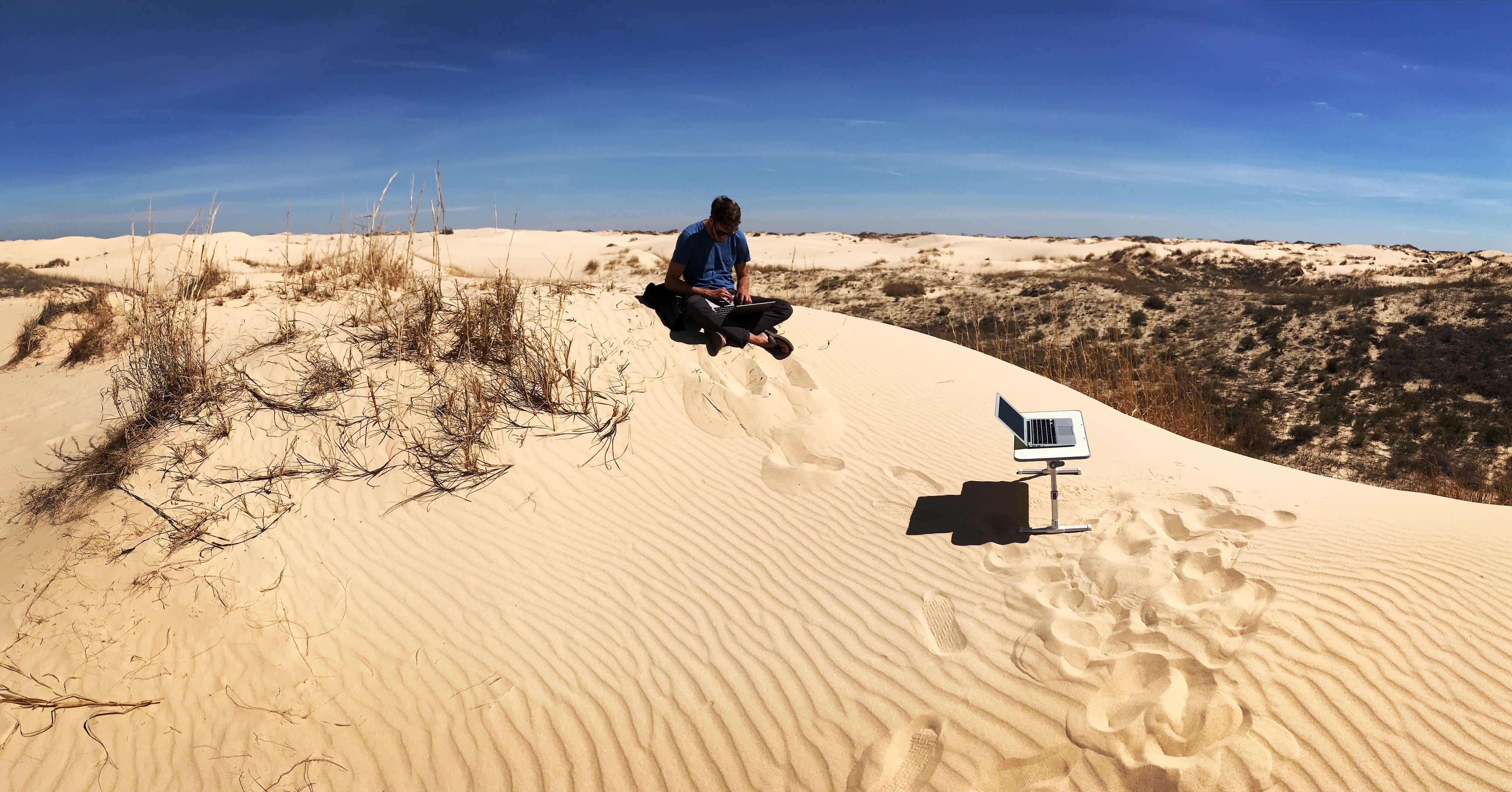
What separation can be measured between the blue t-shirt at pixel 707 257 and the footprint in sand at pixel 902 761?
162 inches

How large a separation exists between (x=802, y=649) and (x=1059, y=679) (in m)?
1.09

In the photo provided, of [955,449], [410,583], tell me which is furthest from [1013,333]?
[410,583]

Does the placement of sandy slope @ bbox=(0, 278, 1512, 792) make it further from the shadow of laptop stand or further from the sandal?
the sandal

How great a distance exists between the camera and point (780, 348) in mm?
6297

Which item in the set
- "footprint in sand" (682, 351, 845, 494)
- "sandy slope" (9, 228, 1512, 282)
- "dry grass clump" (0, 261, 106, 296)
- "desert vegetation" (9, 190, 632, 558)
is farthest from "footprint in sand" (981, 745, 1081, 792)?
"sandy slope" (9, 228, 1512, 282)

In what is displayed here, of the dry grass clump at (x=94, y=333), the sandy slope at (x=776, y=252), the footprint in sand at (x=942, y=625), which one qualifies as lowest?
the footprint in sand at (x=942, y=625)

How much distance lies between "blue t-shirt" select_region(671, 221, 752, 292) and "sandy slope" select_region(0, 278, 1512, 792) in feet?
6.23

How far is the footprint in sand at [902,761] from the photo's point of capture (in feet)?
8.50

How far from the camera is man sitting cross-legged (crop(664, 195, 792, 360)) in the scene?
5.83 metres

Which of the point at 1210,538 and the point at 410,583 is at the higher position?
the point at 1210,538

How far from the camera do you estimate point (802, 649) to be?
3.25 meters

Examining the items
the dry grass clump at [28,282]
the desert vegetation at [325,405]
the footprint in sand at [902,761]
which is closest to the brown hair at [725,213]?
the desert vegetation at [325,405]

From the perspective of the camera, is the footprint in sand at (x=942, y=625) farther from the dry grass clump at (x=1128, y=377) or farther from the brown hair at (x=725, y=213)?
the dry grass clump at (x=1128, y=377)

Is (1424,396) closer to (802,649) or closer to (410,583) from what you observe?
(802,649)
